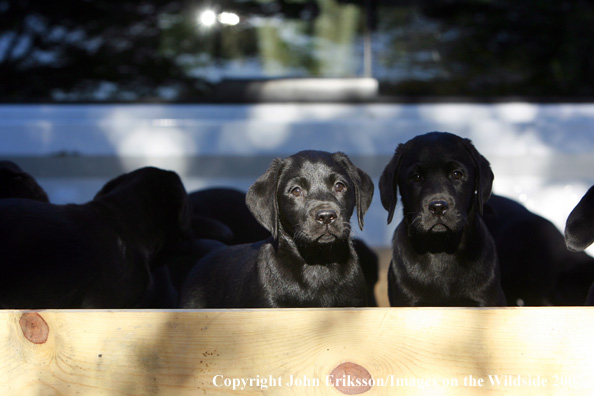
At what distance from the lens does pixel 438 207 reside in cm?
325

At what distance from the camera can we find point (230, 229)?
4840 millimetres

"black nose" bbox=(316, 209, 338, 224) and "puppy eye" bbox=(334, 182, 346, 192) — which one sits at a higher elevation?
"black nose" bbox=(316, 209, 338, 224)

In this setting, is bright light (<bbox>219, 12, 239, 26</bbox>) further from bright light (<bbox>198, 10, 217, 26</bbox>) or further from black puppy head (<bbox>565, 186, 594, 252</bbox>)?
black puppy head (<bbox>565, 186, 594, 252</bbox>)

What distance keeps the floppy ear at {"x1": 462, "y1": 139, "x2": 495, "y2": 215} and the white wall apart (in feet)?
6.16

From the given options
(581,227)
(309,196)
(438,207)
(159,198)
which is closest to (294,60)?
(159,198)

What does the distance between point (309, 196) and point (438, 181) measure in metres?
0.64

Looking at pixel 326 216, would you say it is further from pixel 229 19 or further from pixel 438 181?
pixel 229 19

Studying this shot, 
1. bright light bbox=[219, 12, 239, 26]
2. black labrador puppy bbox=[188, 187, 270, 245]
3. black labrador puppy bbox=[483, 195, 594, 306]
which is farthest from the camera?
bright light bbox=[219, 12, 239, 26]

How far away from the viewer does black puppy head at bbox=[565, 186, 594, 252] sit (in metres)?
2.99

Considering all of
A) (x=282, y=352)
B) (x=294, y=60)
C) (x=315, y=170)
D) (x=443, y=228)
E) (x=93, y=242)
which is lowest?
(x=294, y=60)

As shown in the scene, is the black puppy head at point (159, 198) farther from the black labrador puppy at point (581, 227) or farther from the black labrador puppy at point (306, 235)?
the black labrador puppy at point (581, 227)

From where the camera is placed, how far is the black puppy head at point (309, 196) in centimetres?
316

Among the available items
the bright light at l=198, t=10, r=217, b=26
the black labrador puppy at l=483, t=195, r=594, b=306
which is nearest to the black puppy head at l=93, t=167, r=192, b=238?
the black labrador puppy at l=483, t=195, r=594, b=306

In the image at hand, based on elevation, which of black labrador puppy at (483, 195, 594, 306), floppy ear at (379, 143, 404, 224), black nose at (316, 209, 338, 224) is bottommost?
black labrador puppy at (483, 195, 594, 306)
